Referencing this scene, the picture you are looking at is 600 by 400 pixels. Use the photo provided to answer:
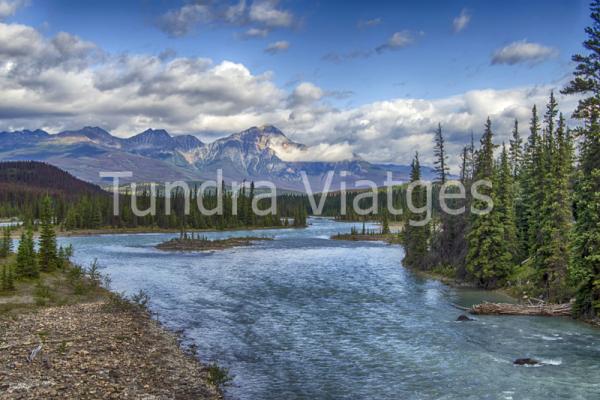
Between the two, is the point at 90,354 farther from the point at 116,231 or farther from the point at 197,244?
the point at 116,231

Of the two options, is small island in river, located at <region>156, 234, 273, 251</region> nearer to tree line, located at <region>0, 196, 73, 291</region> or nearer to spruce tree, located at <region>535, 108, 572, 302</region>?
tree line, located at <region>0, 196, 73, 291</region>

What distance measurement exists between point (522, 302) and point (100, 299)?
39.5 m

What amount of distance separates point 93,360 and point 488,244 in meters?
44.3

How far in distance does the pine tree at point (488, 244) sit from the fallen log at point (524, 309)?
13.1 metres

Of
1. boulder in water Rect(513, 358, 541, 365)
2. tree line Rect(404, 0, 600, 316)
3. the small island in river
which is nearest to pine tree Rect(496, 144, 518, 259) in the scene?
tree line Rect(404, 0, 600, 316)

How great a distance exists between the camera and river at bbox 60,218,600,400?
25.1m

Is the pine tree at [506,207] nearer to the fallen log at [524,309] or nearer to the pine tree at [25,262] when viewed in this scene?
the fallen log at [524,309]

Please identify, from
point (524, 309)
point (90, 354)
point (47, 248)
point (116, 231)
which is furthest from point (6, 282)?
point (116, 231)

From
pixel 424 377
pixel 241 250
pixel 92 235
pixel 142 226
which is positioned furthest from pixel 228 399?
pixel 142 226

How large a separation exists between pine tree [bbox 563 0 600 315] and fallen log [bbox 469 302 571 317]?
1568 millimetres

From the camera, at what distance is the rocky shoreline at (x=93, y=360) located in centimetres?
2067

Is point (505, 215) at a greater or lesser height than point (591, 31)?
lesser

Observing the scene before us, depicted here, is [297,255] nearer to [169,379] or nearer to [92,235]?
[169,379]

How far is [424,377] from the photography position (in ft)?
86.6
